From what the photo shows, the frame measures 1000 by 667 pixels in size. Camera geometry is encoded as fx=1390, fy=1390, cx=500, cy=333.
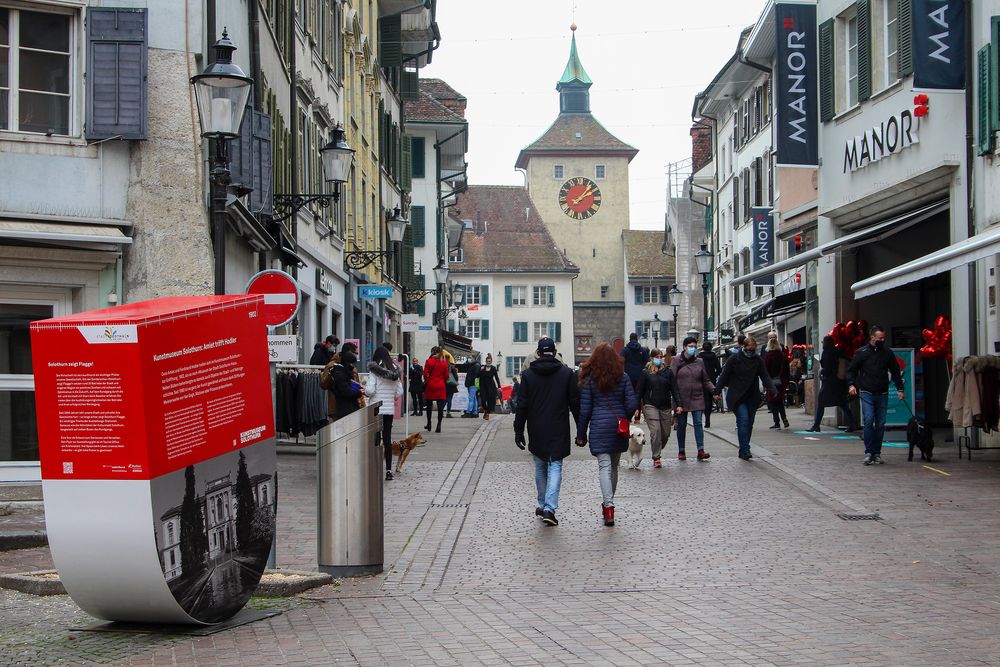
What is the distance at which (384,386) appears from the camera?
18125 mm

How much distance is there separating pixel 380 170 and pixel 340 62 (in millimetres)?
8423

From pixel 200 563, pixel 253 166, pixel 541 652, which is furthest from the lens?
pixel 253 166

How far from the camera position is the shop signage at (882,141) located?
2112cm

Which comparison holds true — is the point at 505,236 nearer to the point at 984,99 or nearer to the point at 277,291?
the point at 984,99

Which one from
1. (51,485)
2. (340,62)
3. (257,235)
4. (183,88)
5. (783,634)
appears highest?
(340,62)

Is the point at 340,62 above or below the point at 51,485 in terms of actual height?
above

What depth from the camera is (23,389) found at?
15000 millimetres

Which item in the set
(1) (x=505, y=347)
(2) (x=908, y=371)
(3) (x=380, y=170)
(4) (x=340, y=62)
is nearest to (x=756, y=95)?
(3) (x=380, y=170)

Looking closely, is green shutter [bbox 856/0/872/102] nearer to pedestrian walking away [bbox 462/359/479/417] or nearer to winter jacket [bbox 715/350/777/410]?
winter jacket [bbox 715/350/777/410]

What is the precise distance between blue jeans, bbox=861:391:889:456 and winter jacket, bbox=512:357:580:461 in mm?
5709

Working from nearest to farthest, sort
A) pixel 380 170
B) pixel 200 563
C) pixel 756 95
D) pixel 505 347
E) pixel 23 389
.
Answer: pixel 200 563 < pixel 23 389 < pixel 380 170 < pixel 756 95 < pixel 505 347

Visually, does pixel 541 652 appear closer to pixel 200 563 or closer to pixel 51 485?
pixel 200 563

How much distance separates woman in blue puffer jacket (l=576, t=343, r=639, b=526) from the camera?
44.0 feet

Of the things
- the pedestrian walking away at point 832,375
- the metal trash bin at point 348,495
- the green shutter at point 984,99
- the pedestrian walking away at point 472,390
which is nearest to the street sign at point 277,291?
the metal trash bin at point 348,495
